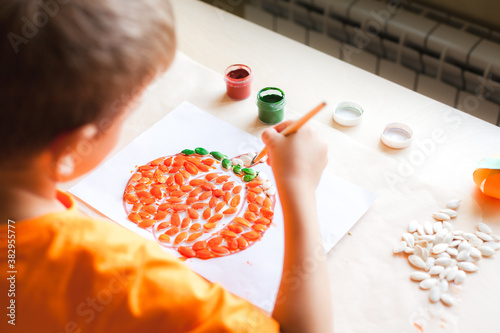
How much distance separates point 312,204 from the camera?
86cm

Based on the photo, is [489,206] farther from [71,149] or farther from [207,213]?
[71,149]

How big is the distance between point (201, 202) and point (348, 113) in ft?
1.39

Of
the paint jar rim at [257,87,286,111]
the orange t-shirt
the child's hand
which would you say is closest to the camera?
the orange t-shirt

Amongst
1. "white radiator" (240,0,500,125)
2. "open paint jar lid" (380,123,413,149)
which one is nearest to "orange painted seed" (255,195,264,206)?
"open paint jar lid" (380,123,413,149)

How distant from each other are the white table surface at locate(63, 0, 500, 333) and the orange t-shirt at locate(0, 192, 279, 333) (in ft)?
0.97

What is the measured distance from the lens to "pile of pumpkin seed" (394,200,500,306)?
927 millimetres

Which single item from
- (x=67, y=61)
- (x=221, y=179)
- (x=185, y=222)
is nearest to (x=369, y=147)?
(x=221, y=179)

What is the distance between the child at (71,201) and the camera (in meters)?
0.57

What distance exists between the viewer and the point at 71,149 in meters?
0.66

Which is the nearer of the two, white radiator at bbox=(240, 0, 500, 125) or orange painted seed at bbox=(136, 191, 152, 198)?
orange painted seed at bbox=(136, 191, 152, 198)

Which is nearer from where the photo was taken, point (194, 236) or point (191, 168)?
point (194, 236)

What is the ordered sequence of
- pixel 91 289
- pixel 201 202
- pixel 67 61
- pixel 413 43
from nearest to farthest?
pixel 67 61, pixel 91 289, pixel 201 202, pixel 413 43

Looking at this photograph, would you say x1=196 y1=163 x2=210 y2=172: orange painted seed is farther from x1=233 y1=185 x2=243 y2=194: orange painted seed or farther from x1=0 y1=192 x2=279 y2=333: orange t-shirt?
x1=0 y1=192 x2=279 y2=333: orange t-shirt

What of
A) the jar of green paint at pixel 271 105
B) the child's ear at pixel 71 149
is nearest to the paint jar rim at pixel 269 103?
the jar of green paint at pixel 271 105
